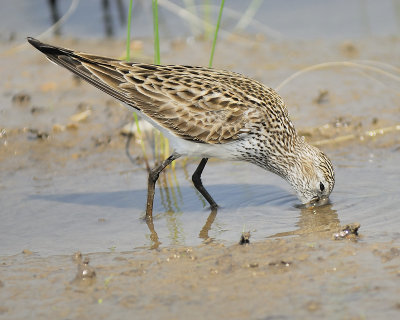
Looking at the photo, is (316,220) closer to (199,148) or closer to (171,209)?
(199,148)

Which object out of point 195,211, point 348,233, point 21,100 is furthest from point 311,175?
point 21,100

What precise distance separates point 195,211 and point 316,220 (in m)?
1.44

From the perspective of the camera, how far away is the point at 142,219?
315 inches

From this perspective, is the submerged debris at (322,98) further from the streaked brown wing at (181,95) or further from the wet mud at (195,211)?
the streaked brown wing at (181,95)

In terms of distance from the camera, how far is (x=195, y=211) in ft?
26.9

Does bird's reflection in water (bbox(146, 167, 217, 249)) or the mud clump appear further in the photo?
the mud clump

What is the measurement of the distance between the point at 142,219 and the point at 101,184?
1379mm

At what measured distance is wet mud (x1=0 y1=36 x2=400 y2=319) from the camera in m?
5.46

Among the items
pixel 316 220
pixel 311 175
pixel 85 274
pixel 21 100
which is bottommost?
pixel 85 274

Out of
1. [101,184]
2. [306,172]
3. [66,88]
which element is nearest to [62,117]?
[66,88]

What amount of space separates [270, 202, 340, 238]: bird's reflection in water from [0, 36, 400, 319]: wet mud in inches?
0.8

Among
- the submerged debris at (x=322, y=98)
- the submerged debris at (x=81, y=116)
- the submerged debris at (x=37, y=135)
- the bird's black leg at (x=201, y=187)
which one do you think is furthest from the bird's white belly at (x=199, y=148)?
the submerged debris at (x=322, y=98)

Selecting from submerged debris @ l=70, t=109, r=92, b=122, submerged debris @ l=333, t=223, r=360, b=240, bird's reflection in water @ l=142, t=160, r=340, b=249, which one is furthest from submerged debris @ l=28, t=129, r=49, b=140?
submerged debris @ l=333, t=223, r=360, b=240

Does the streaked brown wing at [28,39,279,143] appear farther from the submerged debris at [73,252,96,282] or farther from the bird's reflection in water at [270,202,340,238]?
the submerged debris at [73,252,96,282]
